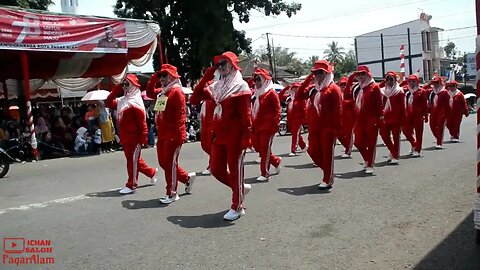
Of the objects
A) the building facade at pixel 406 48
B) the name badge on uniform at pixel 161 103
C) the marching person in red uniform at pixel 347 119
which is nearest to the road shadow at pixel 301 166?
the marching person in red uniform at pixel 347 119

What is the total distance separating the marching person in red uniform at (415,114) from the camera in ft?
38.3

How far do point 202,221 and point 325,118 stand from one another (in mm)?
2810

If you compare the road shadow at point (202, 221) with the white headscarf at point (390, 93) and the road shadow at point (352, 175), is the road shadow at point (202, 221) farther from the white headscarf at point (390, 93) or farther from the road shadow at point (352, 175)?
the white headscarf at point (390, 93)

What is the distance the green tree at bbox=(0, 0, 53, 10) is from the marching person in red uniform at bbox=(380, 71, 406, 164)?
16.9 m

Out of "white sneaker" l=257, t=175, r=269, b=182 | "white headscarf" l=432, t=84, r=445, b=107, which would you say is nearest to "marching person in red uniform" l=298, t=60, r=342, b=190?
"white sneaker" l=257, t=175, r=269, b=182

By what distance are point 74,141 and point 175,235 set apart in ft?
38.0

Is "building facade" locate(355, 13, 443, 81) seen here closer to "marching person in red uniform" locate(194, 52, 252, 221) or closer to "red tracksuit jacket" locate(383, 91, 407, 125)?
"red tracksuit jacket" locate(383, 91, 407, 125)

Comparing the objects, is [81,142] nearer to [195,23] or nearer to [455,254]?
[195,23]

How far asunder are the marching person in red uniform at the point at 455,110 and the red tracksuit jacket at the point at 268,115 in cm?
773

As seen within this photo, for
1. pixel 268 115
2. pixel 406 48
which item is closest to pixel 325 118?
pixel 268 115

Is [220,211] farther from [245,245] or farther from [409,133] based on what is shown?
[409,133]

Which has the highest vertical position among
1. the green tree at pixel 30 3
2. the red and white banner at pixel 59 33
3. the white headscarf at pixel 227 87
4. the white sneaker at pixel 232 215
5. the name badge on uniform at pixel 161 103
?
the green tree at pixel 30 3

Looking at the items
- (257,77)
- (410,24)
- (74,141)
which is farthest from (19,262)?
(410,24)

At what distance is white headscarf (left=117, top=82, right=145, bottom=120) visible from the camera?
7.66 meters
